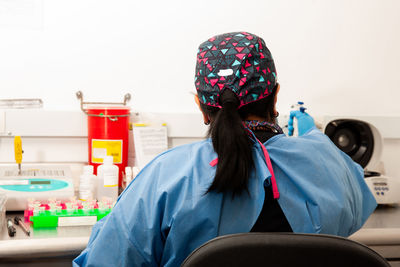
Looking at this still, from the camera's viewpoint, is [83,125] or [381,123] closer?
[83,125]

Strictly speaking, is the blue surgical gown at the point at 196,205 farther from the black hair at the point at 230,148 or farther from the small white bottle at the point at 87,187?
the small white bottle at the point at 87,187

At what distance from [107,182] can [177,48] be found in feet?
2.29

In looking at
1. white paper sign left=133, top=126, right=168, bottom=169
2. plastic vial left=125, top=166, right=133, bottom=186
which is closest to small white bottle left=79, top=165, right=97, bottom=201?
plastic vial left=125, top=166, right=133, bottom=186

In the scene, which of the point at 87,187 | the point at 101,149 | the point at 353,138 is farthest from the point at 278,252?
the point at 353,138

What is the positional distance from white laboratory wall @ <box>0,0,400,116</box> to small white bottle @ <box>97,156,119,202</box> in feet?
1.24

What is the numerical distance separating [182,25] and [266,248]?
4.69 ft

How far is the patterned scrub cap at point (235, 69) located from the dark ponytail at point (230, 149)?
31mm

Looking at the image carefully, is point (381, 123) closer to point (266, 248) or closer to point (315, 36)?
point (315, 36)

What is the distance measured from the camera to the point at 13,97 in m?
1.85

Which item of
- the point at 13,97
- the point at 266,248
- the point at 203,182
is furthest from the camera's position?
the point at 13,97

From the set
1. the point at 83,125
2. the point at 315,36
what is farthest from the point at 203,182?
the point at 315,36

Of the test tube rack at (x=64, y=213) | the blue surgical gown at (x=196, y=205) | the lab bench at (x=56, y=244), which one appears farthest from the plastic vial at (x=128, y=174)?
the blue surgical gown at (x=196, y=205)

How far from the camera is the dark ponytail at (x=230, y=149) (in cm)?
92

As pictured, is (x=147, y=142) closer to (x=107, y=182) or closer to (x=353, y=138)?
(x=107, y=182)
